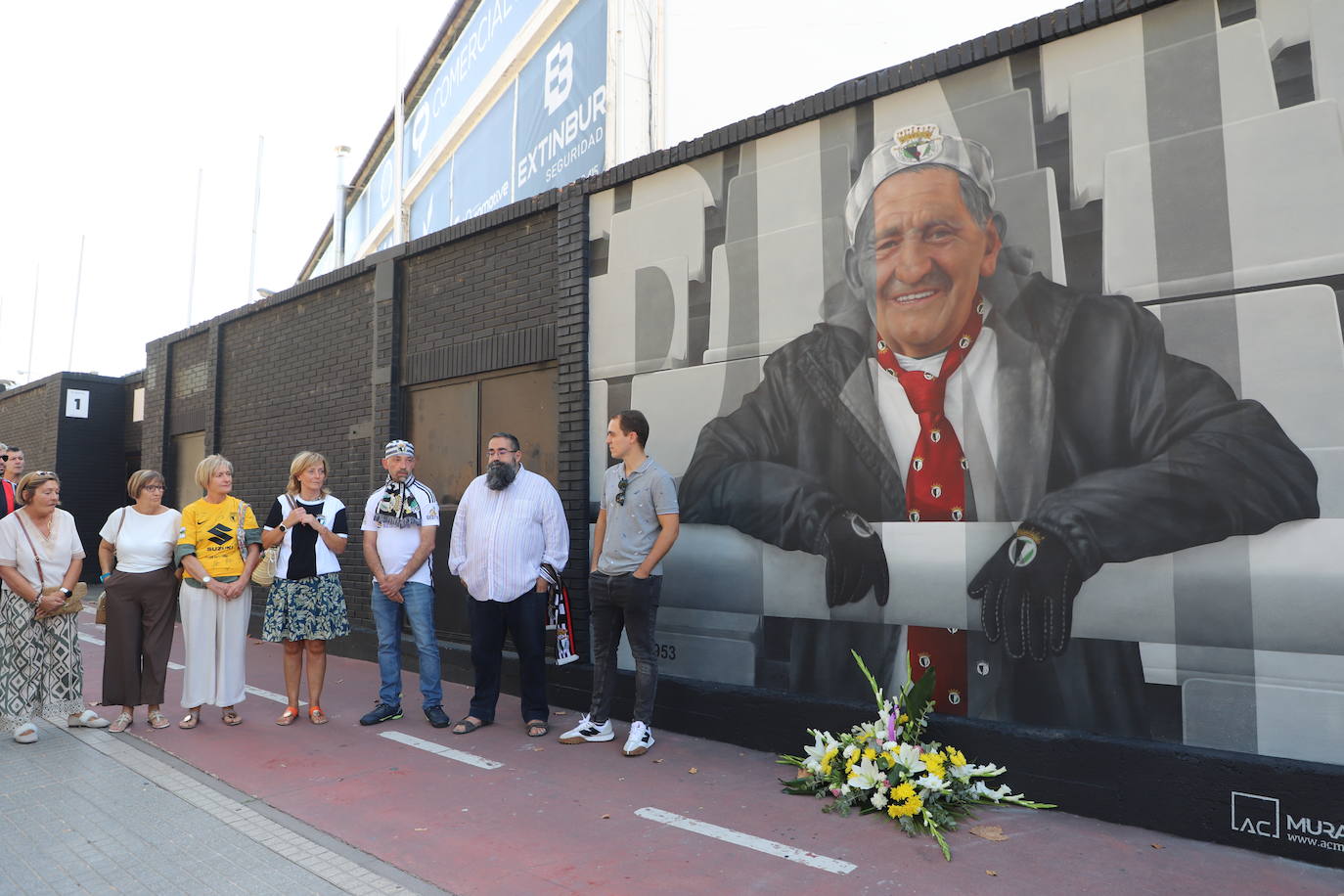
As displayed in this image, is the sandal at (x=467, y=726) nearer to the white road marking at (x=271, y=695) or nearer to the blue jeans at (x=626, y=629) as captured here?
the blue jeans at (x=626, y=629)

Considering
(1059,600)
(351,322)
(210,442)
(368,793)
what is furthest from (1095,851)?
(210,442)

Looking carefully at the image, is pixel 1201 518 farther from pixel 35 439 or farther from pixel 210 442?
pixel 35 439

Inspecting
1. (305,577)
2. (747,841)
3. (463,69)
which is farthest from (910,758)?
(463,69)

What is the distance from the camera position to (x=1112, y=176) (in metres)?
4.49

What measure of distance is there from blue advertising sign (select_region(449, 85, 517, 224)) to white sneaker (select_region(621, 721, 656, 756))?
36.0ft

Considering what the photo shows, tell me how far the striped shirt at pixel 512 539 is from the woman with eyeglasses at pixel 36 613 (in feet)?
8.45

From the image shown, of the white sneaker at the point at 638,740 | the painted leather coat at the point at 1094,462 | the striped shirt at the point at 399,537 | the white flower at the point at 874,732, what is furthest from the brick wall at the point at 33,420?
the white flower at the point at 874,732

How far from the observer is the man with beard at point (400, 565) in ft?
20.8

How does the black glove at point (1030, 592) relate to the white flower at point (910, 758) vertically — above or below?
above

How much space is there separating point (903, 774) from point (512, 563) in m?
2.78

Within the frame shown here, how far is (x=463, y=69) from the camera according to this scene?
17.8m

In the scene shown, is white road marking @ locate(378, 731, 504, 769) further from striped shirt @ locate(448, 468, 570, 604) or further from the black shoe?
striped shirt @ locate(448, 468, 570, 604)

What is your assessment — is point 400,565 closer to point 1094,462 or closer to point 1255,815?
point 1094,462

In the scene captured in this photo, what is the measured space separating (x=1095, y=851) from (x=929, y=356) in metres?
2.60
